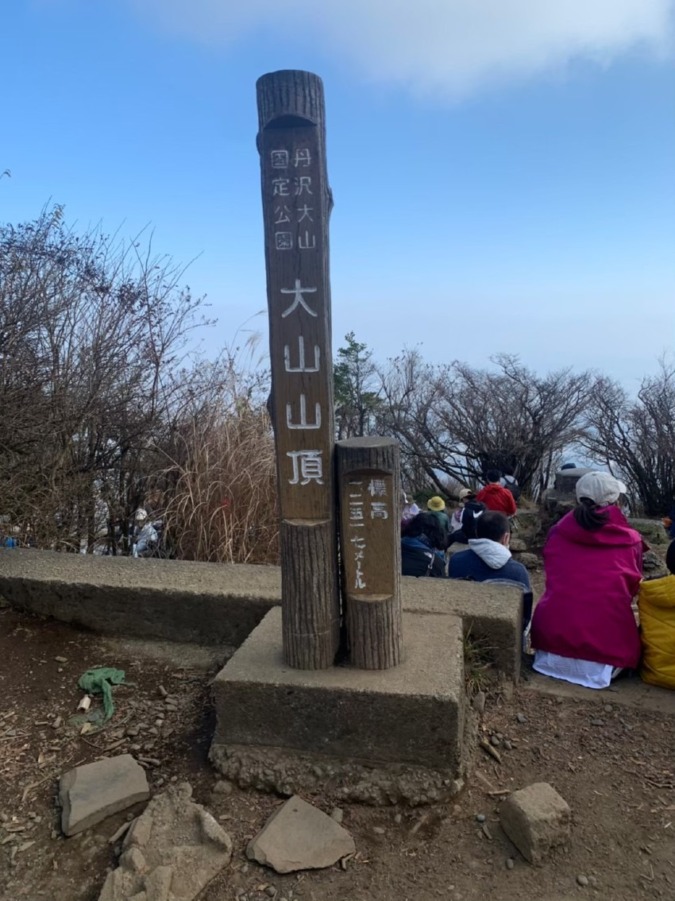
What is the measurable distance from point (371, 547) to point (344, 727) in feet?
2.06

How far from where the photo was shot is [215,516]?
167 inches

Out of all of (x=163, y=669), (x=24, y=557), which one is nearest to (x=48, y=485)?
(x=24, y=557)

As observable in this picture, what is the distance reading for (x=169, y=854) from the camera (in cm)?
186

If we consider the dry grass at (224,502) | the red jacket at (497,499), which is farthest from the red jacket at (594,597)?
the red jacket at (497,499)

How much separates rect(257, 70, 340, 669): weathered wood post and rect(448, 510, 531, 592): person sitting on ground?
130 centimetres

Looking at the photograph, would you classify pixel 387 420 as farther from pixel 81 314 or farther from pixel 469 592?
pixel 469 592

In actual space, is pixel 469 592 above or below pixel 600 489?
below

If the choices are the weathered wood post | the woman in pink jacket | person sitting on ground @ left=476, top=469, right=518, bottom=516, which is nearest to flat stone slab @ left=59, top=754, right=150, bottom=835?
the weathered wood post

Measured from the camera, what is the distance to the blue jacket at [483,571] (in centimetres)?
340

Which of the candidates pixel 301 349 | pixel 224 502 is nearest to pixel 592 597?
pixel 301 349

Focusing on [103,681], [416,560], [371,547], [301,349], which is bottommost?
[103,681]

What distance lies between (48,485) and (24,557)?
1.07 metres

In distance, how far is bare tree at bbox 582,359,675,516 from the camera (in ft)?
32.6

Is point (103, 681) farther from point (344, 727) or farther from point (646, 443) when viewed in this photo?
point (646, 443)
